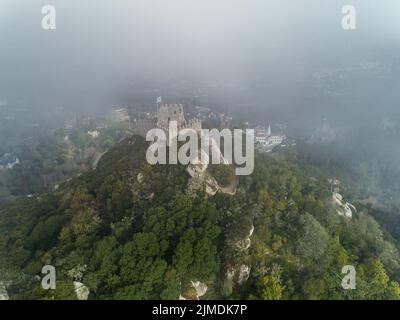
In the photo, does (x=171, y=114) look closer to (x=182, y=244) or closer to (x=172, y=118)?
(x=172, y=118)

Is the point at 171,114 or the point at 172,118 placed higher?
the point at 171,114

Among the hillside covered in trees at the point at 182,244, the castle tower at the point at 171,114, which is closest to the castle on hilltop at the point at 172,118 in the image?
the castle tower at the point at 171,114

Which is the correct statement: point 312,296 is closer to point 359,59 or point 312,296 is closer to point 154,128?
point 154,128

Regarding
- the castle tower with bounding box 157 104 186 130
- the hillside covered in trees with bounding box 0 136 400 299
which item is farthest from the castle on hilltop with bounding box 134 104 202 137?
the hillside covered in trees with bounding box 0 136 400 299

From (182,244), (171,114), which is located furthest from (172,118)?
(182,244)

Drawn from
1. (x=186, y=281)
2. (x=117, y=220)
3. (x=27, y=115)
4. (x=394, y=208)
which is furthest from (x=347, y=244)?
(x=27, y=115)

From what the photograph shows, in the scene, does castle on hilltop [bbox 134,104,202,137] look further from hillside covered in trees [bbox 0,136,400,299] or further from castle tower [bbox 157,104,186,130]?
hillside covered in trees [bbox 0,136,400,299]

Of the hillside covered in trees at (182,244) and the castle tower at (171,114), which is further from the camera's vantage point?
the castle tower at (171,114)

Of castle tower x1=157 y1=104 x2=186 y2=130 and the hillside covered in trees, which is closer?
the hillside covered in trees

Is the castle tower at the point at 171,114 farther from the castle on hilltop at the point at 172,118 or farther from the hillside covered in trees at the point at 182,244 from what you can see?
the hillside covered in trees at the point at 182,244
